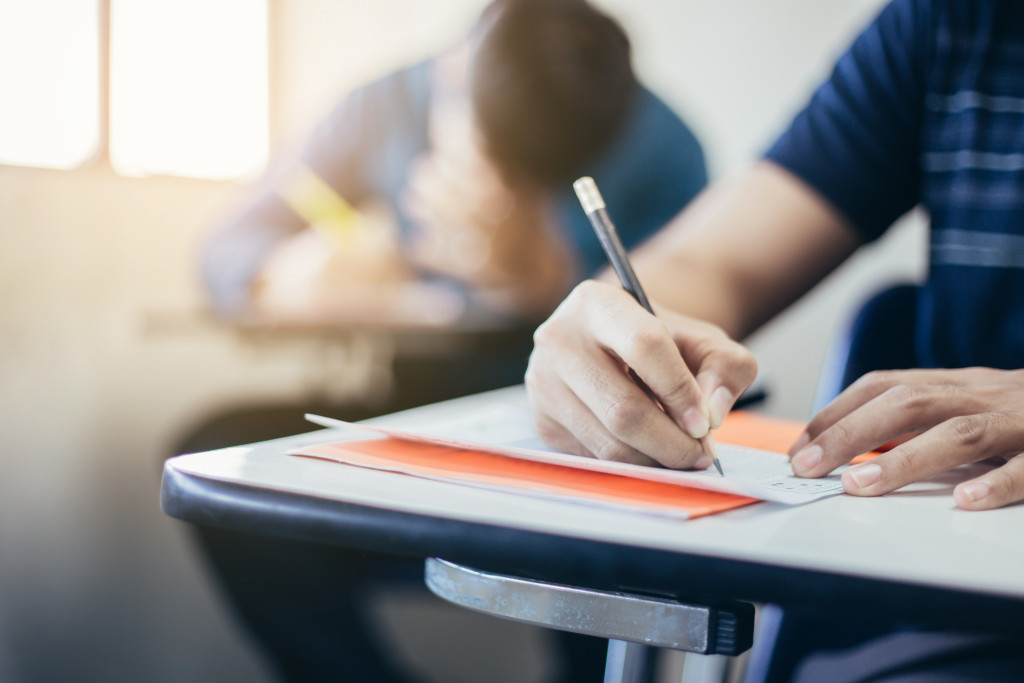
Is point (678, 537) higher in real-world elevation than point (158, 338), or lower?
higher

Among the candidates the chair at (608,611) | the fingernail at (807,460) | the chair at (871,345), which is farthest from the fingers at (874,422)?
the chair at (871,345)

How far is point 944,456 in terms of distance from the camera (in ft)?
1.16

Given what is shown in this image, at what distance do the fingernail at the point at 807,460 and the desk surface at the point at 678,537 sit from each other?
0.03 m

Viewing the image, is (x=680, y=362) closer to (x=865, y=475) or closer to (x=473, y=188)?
(x=865, y=475)

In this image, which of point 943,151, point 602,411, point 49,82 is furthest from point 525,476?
point 49,82

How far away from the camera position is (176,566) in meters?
1.36

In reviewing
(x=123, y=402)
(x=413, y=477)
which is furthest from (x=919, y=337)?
(x=123, y=402)

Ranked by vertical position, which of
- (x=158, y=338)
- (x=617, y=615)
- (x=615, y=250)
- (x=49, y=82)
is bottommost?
(x=158, y=338)

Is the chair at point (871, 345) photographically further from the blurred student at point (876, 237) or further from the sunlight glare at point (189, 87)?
the sunlight glare at point (189, 87)

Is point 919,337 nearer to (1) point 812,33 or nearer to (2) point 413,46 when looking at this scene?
(1) point 812,33

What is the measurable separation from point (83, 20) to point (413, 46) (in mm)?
763

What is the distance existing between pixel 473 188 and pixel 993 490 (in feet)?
4.29

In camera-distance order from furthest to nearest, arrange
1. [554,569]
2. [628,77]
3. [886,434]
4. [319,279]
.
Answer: [628,77] → [319,279] → [886,434] → [554,569]

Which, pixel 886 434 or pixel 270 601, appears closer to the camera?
pixel 886 434
